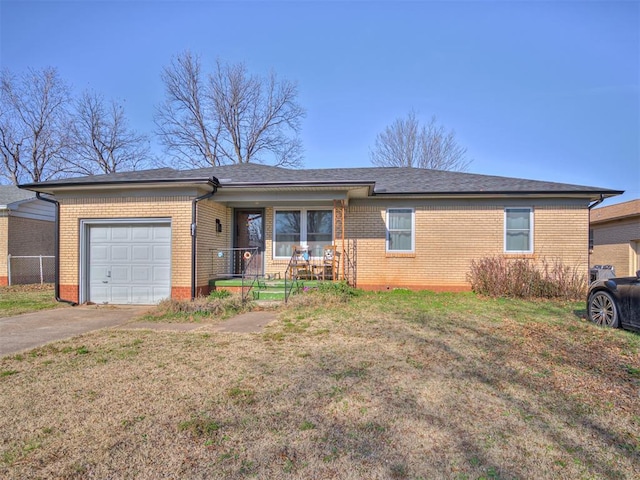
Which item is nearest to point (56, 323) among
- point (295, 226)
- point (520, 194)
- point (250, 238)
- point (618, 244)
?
point (250, 238)

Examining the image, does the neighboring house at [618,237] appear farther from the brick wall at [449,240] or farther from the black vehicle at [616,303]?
the black vehicle at [616,303]

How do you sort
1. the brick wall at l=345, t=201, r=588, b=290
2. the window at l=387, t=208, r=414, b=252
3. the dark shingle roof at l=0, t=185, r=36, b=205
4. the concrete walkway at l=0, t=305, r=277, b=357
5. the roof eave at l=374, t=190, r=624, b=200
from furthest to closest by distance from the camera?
the dark shingle roof at l=0, t=185, r=36, b=205 < the window at l=387, t=208, r=414, b=252 < the brick wall at l=345, t=201, r=588, b=290 < the roof eave at l=374, t=190, r=624, b=200 < the concrete walkway at l=0, t=305, r=277, b=357

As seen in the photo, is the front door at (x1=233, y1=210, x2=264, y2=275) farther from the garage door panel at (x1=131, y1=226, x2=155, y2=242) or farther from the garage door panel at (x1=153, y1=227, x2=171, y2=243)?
the garage door panel at (x1=131, y1=226, x2=155, y2=242)

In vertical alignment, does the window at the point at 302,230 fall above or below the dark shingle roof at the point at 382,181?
below

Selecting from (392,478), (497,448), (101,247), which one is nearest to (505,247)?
(497,448)

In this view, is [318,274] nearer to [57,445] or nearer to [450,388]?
[450,388]

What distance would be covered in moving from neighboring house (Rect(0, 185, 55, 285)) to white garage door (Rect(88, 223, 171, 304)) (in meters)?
7.48

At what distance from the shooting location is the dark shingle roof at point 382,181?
31.7 feet

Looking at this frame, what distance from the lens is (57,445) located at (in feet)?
8.74

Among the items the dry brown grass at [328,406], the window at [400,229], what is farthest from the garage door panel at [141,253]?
the window at [400,229]

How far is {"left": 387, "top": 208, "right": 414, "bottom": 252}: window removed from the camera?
1130cm

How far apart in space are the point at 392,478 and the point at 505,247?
10.4 metres

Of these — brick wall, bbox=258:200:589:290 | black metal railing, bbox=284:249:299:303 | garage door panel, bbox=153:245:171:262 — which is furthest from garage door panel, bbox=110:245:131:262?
brick wall, bbox=258:200:589:290

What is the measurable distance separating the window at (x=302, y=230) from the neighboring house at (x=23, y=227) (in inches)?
451
